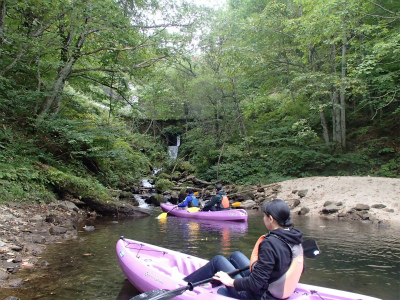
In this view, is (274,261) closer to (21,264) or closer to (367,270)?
(367,270)

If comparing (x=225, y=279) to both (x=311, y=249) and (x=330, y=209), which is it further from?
(x=330, y=209)

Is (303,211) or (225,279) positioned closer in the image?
(225,279)

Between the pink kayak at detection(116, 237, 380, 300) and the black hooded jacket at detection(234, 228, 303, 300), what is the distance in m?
0.46

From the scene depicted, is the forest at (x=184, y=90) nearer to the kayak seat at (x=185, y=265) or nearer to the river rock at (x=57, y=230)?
the river rock at (x=57, y=230)

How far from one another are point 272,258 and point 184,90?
1978 cm

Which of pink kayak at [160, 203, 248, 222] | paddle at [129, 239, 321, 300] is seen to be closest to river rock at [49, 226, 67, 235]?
paddle at [129, 239, 321, 300]

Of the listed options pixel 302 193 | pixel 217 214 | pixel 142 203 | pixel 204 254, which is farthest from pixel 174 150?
pixel 204 254

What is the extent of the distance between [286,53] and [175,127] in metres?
11.3

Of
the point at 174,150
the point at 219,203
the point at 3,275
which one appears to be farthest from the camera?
the point at 174,150

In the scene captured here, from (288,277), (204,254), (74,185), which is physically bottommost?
(204,254)

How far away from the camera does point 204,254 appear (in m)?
5.14

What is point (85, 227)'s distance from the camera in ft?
22.6

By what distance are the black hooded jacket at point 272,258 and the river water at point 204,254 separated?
2010mm

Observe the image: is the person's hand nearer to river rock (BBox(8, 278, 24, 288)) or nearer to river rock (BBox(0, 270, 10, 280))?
river rock (BBox(8, 278, 24, 288))
